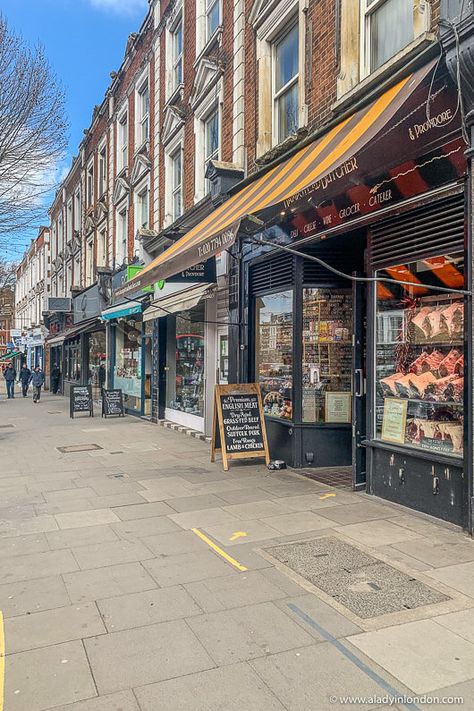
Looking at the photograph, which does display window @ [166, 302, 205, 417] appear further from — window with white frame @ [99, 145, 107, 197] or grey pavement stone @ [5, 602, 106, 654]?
window with white frame @ [99, 145, 107, 197]

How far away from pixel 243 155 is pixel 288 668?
945 centimetres

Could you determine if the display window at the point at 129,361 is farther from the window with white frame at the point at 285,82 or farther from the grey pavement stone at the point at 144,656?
the grey pavement stone at the point at 144,656

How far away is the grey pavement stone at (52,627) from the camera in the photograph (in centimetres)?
340

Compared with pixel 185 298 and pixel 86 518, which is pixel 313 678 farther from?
pixel 185 298

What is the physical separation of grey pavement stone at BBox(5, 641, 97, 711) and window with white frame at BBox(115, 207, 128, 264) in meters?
17.8

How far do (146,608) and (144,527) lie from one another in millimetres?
1897

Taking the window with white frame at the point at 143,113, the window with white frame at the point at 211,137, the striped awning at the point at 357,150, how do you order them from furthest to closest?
1. the window with white frame at the point at 143,113
2. the window with white frame at the point at 211,137
3. the striped awning at the point at 357,150

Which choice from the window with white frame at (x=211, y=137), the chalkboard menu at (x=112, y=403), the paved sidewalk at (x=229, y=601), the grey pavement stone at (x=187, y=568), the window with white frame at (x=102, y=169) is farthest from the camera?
the window with white frame at (x=102, y=169)

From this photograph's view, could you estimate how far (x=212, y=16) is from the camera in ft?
42.0

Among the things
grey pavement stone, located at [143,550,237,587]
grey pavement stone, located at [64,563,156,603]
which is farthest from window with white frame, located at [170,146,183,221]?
grey pavement stone, located at [64,563,156,603]

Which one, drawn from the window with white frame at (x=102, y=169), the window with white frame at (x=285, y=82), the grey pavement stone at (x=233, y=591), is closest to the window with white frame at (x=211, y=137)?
the window with white frame at (x=285, y=82)

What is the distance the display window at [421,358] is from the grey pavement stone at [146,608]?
10.3ft

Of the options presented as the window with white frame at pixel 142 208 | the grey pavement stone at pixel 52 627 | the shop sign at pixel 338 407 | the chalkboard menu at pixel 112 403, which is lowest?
the grey pavement stone at pixel 52 627

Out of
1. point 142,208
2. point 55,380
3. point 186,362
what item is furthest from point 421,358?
point 55,380
